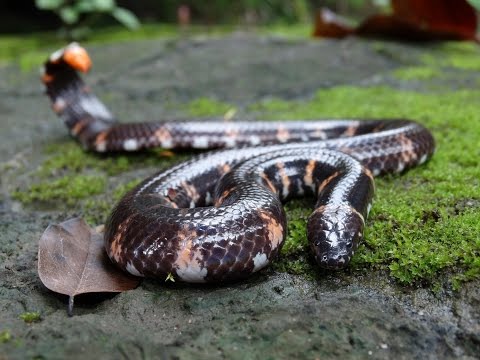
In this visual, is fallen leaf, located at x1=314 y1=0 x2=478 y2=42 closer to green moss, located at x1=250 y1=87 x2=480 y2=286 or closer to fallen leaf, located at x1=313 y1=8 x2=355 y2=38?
fallen leaf, located at x1=313 y1=8 x2=355 y2=38

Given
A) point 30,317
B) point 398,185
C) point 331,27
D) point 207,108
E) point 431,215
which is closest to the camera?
point 30,317

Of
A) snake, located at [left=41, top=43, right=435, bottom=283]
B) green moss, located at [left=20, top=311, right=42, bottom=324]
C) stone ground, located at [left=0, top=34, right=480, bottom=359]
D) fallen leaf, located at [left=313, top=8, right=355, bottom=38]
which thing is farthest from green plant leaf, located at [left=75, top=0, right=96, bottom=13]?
green moss, located at [left=20, top=311, right=42, bottom=324]

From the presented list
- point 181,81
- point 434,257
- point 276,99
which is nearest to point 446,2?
point 276,99

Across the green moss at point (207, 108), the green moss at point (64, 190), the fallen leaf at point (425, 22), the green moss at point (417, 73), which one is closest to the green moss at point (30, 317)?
the green moss at point (64, 190)

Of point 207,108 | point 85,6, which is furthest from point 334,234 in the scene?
point 85,6

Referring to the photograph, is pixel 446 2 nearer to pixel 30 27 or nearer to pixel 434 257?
pixel 434 257

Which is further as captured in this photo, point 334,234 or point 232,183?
point 232,183

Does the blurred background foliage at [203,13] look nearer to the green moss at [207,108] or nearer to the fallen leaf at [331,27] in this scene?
the fallen leaf at [331,27]

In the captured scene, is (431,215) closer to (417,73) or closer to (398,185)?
(398,185)
